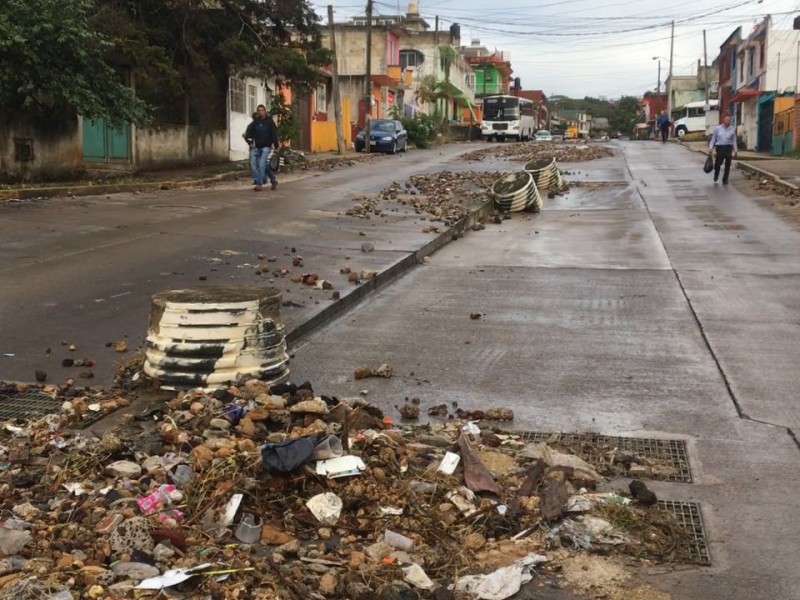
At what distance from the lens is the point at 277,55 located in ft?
77.5

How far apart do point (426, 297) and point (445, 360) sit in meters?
2.63

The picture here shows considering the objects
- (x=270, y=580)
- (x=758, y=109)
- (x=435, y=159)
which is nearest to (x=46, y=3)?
(x=270, y=580)

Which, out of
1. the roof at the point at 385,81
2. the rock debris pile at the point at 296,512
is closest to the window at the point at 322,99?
the roof at the point at 385,81

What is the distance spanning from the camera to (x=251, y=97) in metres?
29.9

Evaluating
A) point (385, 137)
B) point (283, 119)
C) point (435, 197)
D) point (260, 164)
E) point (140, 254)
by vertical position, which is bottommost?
point (140, 254)

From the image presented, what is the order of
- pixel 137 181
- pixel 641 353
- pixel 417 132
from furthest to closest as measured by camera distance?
1. pixel 417 132
2. pixel 137 181
3. pixel 641 353

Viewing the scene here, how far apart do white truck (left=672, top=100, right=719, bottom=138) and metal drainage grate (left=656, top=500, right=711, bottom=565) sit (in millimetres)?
58756

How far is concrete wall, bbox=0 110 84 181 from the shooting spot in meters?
17.8

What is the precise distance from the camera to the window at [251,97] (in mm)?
29578

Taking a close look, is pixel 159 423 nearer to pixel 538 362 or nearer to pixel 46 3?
pixel 538 362

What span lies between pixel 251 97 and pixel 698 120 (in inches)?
1589


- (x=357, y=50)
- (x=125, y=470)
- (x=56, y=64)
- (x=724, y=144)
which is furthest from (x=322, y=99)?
(x=125, y=470)

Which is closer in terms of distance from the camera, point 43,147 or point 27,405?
point 27,405

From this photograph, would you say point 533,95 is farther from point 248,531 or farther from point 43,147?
point 248,531
